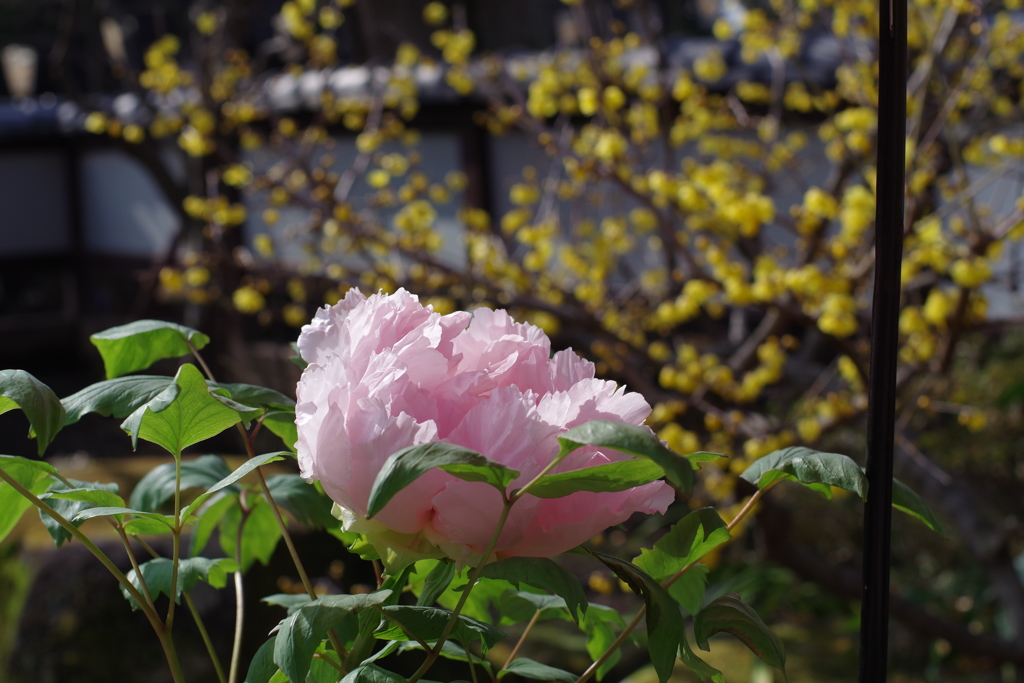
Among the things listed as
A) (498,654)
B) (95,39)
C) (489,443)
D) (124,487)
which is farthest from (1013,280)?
(95,39)

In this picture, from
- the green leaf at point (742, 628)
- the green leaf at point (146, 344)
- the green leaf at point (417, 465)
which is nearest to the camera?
the green leaf at point (417, 465)

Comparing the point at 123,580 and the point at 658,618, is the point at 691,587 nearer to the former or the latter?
the point at 658,618

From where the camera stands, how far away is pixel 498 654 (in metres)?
2.26

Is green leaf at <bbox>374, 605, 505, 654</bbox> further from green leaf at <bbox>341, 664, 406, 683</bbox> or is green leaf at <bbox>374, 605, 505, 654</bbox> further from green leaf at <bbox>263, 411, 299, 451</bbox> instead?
green leaf at <bbox>263, 411, 299, 451</bbox>

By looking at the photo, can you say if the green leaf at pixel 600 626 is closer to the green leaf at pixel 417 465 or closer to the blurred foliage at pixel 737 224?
the green leaf at pixel 417 465

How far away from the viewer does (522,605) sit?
1.73ft

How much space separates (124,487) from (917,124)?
3.06 metres

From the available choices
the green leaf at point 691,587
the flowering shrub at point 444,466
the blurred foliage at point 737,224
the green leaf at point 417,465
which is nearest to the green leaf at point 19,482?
the flowering shrub at point 444,466

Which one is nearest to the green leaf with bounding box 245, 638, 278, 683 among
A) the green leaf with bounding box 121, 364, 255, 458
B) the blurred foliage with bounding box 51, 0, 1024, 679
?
the green leaf with bounding box 121, 364, 255, 458

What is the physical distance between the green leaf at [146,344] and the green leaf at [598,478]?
10.3 inches

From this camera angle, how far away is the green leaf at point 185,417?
0.40m

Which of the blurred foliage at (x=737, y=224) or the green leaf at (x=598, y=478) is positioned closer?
the green leaf at (x=598, y=478)

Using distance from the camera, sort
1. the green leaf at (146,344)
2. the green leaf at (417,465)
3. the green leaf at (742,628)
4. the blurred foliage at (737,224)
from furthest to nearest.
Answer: the blurred foliage at (737,224)
the green leaf at (146,344)
the green leaf at (742,628)
the green leaf at (417,465)

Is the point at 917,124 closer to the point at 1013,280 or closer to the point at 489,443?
the point at 1013,280
